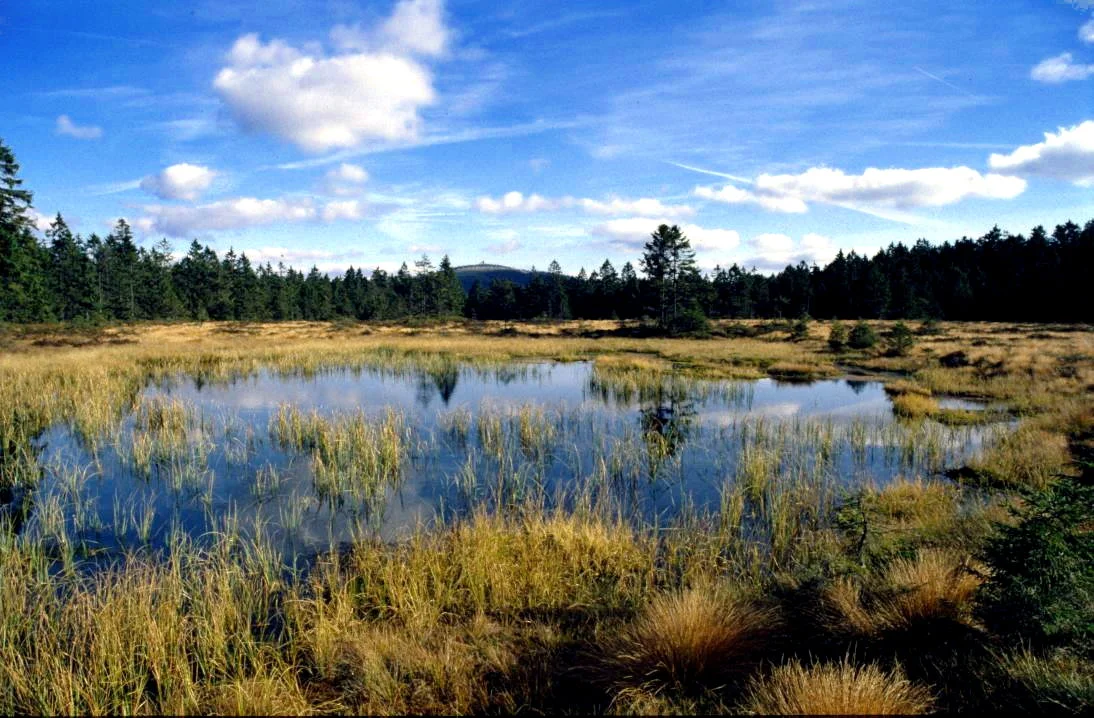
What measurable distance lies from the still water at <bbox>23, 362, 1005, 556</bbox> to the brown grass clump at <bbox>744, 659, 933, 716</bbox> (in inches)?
193

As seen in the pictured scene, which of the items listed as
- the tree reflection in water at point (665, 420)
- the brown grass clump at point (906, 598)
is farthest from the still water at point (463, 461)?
the brown grass clump at point (906, 598)

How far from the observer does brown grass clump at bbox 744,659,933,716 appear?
392 centimetres

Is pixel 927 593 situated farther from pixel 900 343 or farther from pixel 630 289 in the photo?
pixel 630 289

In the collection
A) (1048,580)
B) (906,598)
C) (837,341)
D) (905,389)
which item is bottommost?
(905,389)

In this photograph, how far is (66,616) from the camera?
234 inches

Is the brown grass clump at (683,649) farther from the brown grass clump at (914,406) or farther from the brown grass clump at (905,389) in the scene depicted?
the brown grass clump at (905,389)

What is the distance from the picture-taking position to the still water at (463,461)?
10.3m

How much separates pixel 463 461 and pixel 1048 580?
11243 millimetres

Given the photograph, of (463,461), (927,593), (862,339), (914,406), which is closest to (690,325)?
(862,339)

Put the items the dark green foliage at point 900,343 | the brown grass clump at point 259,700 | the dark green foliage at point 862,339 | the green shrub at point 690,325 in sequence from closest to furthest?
the brown grass clump at point 259,700
the dark green foliage at point 900,343
the dark green foliage at point 862,339
the green shrub at point 690,325

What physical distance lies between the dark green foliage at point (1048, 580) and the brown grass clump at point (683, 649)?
2.06 metres

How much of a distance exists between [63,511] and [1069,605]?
14.6m

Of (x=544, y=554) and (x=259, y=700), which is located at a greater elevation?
(x=259, y=700)

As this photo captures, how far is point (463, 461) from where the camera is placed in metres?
14.1
